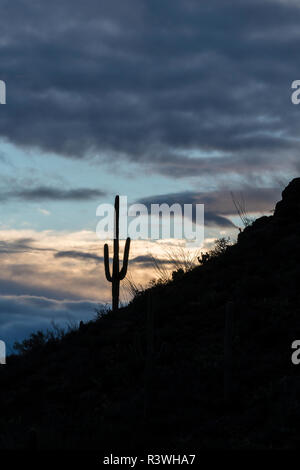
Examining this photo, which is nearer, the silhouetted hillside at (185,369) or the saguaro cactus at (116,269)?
the silhouetted hillside at (185,369)

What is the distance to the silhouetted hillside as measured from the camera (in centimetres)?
1176

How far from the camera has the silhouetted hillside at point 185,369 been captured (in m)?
11.8

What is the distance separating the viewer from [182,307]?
19750mm

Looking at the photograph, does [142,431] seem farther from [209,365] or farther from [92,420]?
[209,365]

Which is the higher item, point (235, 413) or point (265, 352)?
point (265, 352)

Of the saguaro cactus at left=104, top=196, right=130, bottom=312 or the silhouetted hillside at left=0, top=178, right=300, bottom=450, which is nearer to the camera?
the silhouetted hillside at left=0, top=178, right=300, bottom=450

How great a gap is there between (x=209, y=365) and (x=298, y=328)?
290 centimetres

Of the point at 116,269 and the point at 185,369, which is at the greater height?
the point at 116,269

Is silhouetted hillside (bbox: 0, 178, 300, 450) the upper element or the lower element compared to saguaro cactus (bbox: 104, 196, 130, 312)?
lower

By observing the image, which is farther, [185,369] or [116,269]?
[116,269]

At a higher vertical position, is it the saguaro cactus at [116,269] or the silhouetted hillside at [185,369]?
the saguaro cactus at [116,269]

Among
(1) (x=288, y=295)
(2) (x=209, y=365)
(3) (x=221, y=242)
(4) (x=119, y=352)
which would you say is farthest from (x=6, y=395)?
(3) (x=221, y=242)

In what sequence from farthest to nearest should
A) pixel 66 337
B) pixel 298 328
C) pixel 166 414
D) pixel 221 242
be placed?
pixel 221 242, pixel 66 337, pixel 298 328, pixel 166 414

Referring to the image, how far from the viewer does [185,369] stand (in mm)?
15164
